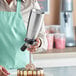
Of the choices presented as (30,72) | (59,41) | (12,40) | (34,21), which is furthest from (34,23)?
(59,41)

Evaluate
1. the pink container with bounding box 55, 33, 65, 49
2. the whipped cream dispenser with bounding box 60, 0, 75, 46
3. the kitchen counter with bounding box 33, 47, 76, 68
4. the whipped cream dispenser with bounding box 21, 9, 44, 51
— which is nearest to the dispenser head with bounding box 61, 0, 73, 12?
the whipped cream dispenser with bounding box 60, 0, 75, 46

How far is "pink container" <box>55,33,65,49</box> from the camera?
2035mm

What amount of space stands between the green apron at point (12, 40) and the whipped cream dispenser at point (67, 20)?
2.25 ft

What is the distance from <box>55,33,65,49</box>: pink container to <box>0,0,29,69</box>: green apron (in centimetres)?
62

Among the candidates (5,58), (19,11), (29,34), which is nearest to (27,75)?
(29,34)

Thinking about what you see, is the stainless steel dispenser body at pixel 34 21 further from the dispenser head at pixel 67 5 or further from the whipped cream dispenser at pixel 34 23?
the dispenser head at pixel 67 5

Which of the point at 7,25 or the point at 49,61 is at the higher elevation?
the point at 7,25

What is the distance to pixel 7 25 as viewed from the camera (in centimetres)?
147

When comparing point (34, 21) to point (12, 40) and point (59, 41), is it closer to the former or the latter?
point (12, 40)

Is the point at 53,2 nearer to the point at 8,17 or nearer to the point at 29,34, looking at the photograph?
the point at 8,17

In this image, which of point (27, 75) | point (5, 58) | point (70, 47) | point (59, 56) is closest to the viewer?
point (27, 75)

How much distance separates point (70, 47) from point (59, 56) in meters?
0.38

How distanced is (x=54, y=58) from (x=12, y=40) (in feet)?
1.38

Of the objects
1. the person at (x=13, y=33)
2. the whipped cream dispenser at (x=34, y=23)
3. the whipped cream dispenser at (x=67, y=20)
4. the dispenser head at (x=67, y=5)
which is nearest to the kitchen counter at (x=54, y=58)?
the person at (x=13, y=33)
